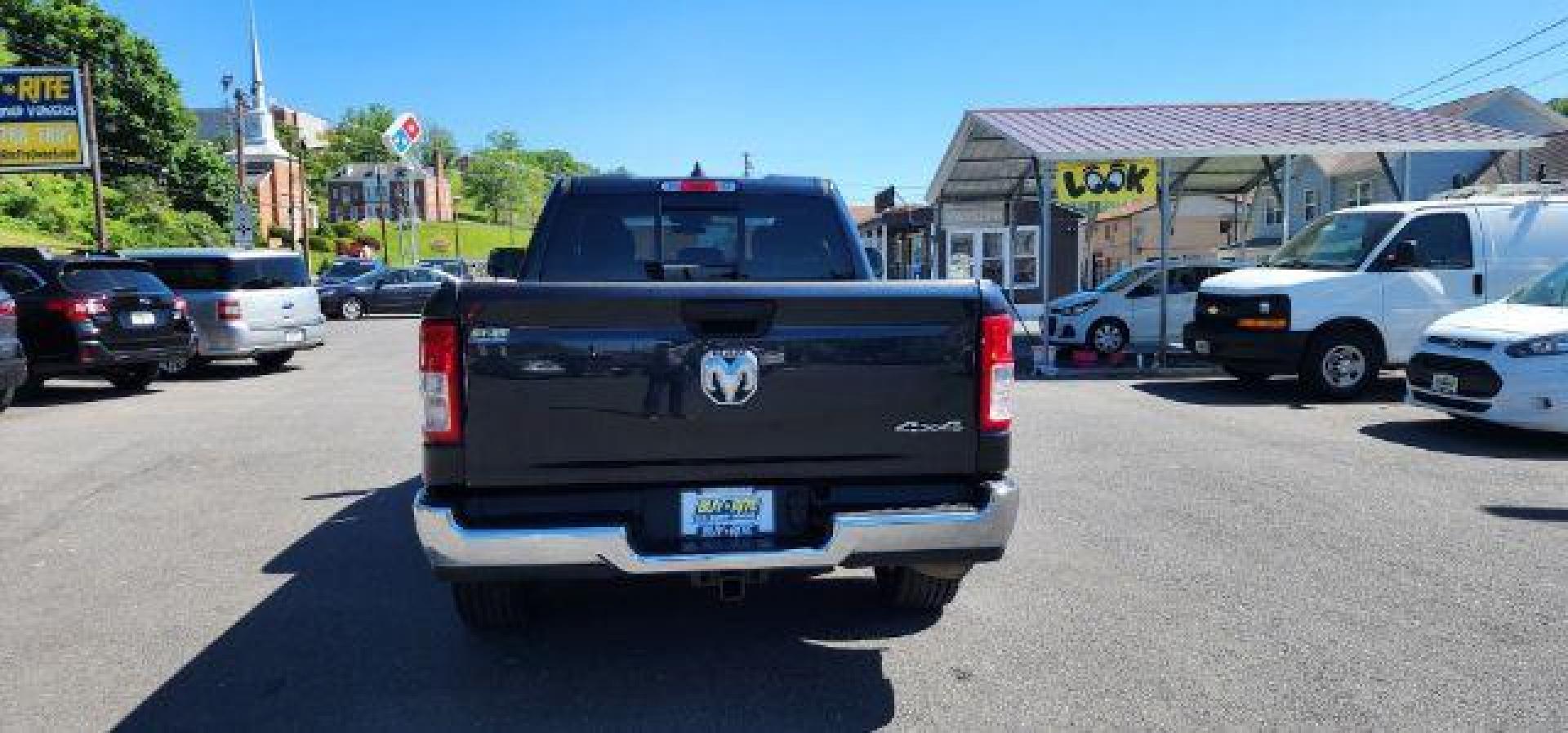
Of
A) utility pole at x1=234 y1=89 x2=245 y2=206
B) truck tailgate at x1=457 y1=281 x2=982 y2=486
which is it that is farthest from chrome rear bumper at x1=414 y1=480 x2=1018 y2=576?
utility pole at x1=234 y1=89 x2=245 y2=206

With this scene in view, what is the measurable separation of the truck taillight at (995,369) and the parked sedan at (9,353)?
1087 cm

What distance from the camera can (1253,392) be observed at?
12922 mm

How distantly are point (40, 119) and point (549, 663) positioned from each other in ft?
102

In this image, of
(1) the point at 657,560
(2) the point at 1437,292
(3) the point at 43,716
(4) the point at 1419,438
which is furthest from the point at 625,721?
(2) the point at 1437,292

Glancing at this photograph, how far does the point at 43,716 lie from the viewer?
12.6ft

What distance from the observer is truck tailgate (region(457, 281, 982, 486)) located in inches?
141

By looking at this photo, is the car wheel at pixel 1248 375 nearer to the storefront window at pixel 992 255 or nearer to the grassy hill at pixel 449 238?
the storefront window at pixel 992 255

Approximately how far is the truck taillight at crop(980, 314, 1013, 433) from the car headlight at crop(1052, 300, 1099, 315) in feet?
45.9

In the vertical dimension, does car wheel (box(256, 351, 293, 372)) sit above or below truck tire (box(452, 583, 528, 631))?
above

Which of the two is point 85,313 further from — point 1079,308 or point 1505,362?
point 1505,362

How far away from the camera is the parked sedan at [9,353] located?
10.9 meters

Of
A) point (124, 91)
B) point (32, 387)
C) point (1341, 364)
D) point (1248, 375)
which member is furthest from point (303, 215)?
point (1341, 364)

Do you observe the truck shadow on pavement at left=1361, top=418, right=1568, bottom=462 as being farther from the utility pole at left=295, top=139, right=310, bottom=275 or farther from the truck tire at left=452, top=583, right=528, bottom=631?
the utility pole at left=295, top=139, right=310, bottom=275

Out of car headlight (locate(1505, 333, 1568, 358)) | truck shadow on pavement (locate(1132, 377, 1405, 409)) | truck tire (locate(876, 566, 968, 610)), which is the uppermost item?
car headlight (locate(1505, 333, 1568, 358))
